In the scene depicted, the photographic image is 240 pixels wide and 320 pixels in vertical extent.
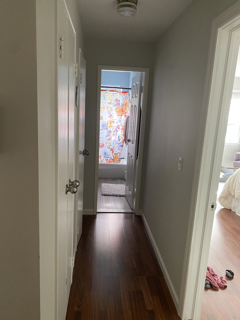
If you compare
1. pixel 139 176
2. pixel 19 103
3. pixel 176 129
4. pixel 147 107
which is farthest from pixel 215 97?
pixel 139 176

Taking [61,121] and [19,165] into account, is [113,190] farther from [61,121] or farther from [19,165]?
[19,165]

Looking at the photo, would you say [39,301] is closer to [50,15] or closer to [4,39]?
[4,39]

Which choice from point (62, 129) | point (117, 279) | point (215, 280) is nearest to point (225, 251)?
point (215, 280)

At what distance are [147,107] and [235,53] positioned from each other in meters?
1.84

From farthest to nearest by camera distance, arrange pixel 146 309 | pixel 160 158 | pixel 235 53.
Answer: pixel 160 158 → pixel 146 309 → pixel 235 53

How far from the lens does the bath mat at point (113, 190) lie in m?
4.33

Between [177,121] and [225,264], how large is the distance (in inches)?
63.6

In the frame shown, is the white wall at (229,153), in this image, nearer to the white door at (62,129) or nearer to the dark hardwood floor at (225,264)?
the dark hardwood floor at (225,264)

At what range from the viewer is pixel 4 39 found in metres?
0.70

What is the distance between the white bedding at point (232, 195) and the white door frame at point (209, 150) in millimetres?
2399

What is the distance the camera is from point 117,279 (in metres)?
2.20

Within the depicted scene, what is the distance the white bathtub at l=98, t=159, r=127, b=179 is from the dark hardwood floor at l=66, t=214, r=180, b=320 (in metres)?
2.38

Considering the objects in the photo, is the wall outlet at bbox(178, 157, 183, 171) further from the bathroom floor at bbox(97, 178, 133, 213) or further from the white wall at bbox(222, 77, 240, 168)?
the white wall at bbox(222, 77, 240, 168)

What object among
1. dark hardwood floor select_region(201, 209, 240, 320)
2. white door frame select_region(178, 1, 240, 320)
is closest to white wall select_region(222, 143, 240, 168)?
dark hardwood floor select_region(201, 209, 240, 320)
